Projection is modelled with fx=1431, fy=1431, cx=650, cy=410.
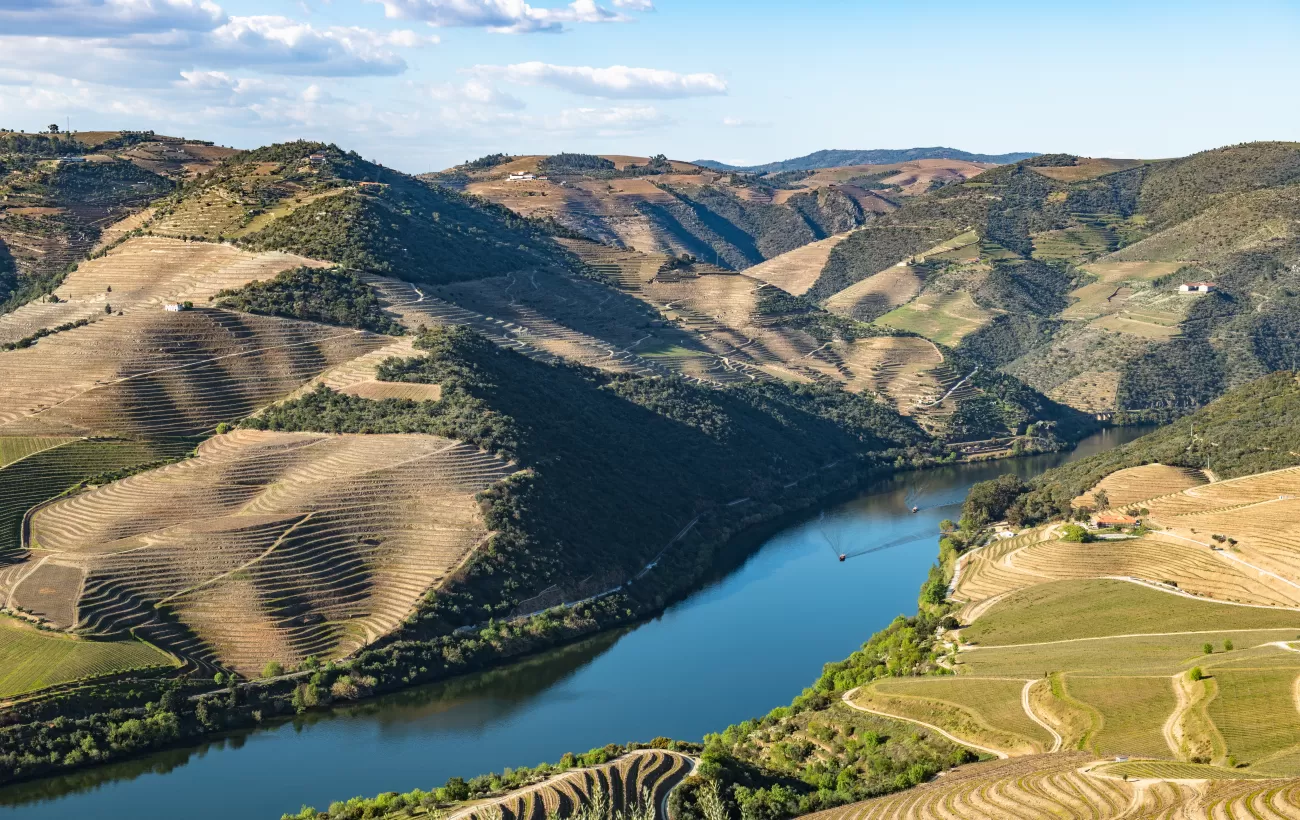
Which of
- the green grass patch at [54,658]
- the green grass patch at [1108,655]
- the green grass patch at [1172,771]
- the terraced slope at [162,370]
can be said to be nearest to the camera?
the green grass patch at [1172,771]

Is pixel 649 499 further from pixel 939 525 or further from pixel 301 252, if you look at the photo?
pixel 301 252

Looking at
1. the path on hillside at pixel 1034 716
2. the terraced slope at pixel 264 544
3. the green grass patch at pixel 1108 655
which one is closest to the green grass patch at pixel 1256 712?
the green grass patch at pixel 1108 655

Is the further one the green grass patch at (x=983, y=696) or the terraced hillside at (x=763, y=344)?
the terraced hillside at (x=763, y=344)

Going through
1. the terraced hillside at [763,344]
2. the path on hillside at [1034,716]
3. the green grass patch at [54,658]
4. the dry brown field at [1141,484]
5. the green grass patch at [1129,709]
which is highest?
the terraced hillside at [763,344]

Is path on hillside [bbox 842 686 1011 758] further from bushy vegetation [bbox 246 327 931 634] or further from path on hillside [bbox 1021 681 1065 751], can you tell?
bushy vegetation [bbox 246 327 931 634]

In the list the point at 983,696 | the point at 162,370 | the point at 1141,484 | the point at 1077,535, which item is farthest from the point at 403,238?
the point at 983,696

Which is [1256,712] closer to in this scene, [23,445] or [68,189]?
[23,445]

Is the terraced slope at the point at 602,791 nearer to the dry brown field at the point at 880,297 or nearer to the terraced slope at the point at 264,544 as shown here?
the terraced slope at the point at 264,544
